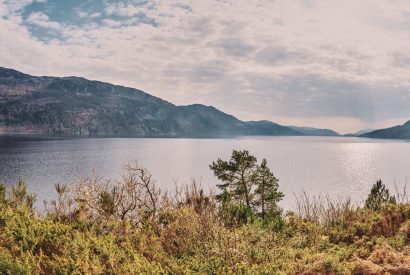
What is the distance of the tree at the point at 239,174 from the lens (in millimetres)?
29797

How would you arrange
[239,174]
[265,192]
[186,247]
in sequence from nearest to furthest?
1. [186,247]
2. [265,192]
3. [239,174]

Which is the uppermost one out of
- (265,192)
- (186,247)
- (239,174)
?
(239,174)

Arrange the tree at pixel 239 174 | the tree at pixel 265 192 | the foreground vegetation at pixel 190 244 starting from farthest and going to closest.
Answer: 1. the tree at pixel 265 192
2. the tree at pixel 239 174
3. the foreground vegetation at pixel 190 244

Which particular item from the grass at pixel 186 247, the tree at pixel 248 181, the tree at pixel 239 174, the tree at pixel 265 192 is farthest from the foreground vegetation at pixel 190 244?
the tree at pixel 239 174

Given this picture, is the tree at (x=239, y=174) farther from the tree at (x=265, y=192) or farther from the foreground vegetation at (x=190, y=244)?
the foreground vegetation at (x=190, y=244)

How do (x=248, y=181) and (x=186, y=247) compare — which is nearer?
(x=186, y=247)

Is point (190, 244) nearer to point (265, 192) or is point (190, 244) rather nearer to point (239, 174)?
point (239, 174)

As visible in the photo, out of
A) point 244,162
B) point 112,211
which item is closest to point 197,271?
point 112,211

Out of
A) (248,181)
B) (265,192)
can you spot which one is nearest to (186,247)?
(248,181)

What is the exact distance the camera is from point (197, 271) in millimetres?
8867

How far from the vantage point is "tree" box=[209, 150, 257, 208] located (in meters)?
29.8

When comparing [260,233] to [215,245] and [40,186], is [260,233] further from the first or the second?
[40,186]

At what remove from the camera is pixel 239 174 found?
30.6 m

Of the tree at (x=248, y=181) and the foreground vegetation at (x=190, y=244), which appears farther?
the tree at (x=248, y=181)
